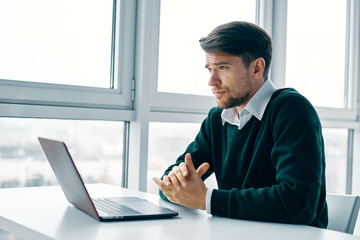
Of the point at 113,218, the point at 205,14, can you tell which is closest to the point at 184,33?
the point at 205,14

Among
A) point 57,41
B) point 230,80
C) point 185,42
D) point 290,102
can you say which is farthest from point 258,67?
point 57,41

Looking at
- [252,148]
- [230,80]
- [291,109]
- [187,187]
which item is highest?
[230,80]

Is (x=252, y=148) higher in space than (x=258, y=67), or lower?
lower

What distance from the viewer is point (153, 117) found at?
7.34 ft

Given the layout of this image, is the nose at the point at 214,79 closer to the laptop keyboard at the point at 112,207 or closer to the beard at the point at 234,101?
the beard at the point at 234,101

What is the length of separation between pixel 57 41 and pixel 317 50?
6.56ft

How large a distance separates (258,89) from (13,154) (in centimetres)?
107

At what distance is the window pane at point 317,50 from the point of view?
307 centimetres

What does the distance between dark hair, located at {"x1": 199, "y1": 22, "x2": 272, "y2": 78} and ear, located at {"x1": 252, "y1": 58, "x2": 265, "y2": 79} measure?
17mm

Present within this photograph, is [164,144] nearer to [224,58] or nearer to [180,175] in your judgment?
[224,58]

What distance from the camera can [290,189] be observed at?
1.27m

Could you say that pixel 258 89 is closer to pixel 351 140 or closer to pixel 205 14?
pixel 205 14

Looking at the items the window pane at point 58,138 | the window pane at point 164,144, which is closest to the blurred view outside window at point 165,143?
the window pane at point 164,144

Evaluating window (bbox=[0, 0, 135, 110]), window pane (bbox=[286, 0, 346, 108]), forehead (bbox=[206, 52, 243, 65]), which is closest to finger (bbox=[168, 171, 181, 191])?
forehead (bbox=[206, 52, 243, 65])
